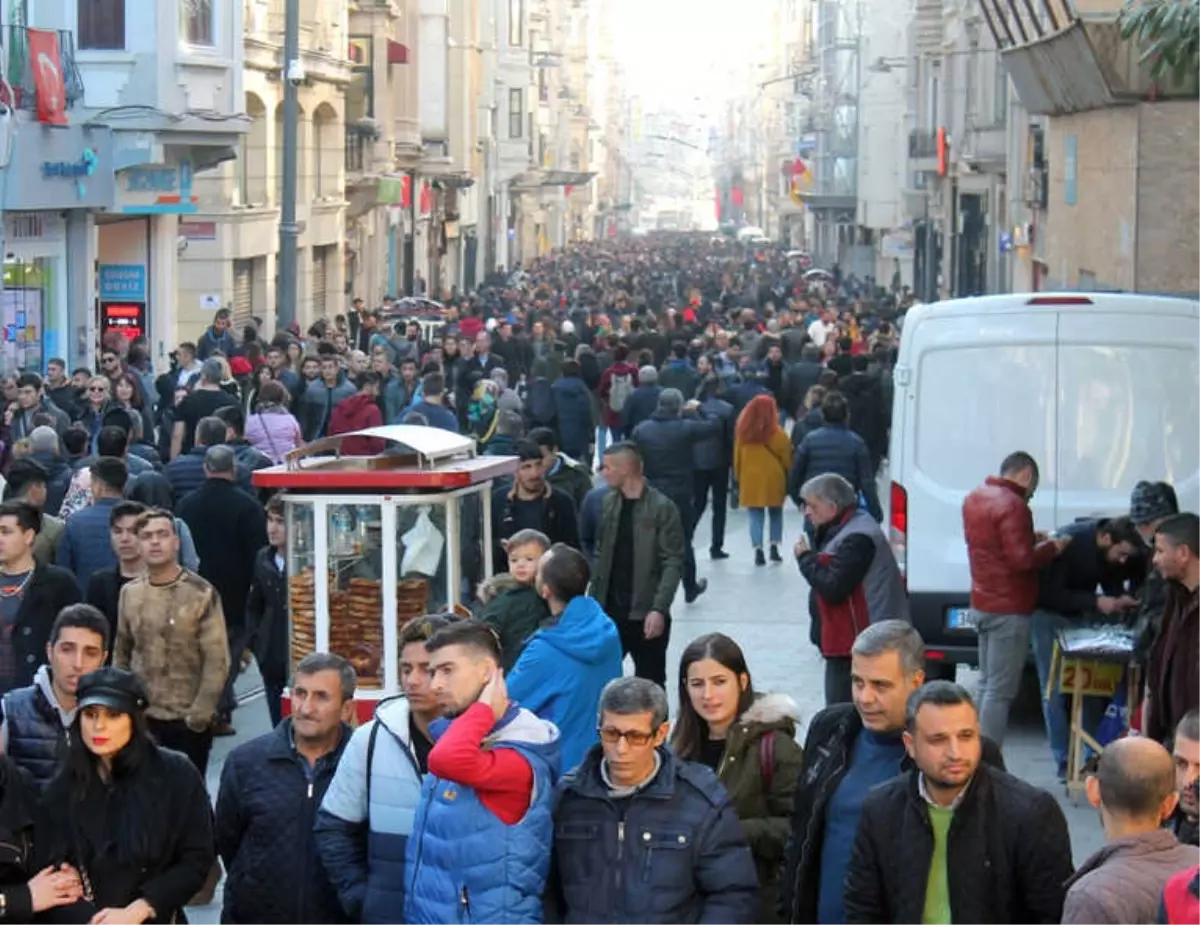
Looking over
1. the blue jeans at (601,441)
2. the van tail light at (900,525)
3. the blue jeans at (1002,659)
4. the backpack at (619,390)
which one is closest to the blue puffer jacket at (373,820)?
the blue jeans at (1002,659)

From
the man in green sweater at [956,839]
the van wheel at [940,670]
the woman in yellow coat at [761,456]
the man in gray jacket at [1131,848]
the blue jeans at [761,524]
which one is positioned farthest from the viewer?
the blue jeans at [761,524]

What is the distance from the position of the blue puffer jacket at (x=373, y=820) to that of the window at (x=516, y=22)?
82.4 m

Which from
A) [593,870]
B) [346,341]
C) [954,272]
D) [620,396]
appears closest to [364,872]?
[593,870]

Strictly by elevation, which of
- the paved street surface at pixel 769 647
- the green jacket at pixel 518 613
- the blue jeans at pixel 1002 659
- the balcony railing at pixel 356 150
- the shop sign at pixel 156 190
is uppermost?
the balcony railing at pixel 356 150

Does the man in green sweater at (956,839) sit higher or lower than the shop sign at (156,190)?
lower

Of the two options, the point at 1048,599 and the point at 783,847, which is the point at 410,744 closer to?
the point at 783,847

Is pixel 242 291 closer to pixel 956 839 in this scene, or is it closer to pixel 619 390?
pixel 619 390

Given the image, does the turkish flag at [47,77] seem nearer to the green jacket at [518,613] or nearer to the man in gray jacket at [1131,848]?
the green jacket at [518,613]

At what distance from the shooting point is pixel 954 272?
5184 cm

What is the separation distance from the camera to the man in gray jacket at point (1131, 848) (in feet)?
17.9

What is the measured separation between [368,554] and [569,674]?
10.1 ft

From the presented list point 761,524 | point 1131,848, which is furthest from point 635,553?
point 761,524

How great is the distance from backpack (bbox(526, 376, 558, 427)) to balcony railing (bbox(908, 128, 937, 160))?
32114 mm

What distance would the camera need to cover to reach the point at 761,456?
1945 cm
